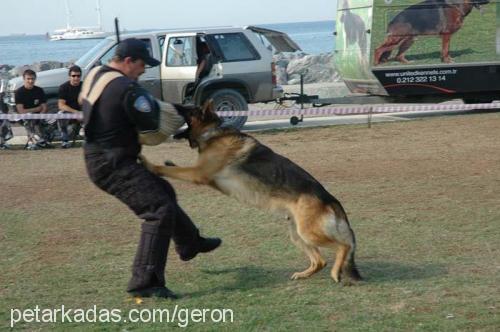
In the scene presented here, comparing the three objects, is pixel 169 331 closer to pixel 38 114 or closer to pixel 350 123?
pixel 38 114

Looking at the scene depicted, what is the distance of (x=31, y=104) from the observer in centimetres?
1270

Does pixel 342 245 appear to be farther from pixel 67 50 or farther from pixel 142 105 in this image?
pixel 67 50

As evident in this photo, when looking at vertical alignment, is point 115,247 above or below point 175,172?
below

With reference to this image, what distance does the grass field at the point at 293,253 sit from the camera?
15.1 ft

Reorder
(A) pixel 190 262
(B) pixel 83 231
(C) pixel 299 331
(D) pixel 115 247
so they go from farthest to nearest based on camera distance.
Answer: (B) pixel 83 231 → (D) pixel 115 247 → (A) pixel 190 262 → (C) pixel 299 331

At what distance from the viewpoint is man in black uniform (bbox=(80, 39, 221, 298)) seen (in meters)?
4.73

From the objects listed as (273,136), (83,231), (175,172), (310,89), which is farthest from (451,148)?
(310,89)

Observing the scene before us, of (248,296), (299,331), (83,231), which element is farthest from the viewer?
(83,231)

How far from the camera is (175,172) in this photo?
503 centimetres

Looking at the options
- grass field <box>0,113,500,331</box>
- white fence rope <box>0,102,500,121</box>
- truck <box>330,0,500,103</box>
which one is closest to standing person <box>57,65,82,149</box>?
white fence rope <box>0,102,500,121</box>

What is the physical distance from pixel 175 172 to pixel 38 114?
8035 millimetres

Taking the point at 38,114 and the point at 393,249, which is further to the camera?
the point at 38,114

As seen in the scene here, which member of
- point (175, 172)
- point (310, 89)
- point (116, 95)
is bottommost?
point (310, 89)

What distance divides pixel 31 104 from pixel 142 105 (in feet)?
28.4
